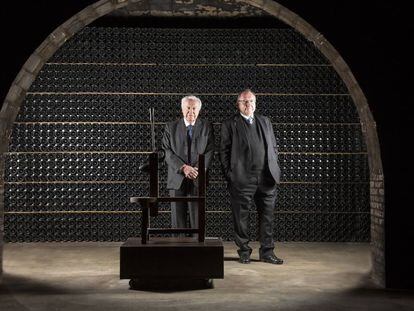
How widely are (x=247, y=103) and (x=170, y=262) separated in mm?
2020

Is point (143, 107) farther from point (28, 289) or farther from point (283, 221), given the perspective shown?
point (28, 289)

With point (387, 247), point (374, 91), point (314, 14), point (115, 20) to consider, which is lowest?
point (387, 247)

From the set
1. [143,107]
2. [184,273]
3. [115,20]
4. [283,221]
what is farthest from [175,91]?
[184,273]

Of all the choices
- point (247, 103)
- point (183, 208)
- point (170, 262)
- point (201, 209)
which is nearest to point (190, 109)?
point (247, 103)

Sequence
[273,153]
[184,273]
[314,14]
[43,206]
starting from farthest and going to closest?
[43,206]
[273,153]
[314,14]
[184,273]

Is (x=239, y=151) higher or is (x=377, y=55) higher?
(x=377, y=55)

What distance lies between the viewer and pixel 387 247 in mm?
4496

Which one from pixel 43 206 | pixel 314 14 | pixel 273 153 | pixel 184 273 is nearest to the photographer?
pixel 184 273

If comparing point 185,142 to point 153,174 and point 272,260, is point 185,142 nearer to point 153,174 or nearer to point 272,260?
point 153,174

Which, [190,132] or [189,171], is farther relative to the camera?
[190,132]

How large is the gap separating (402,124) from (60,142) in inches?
184

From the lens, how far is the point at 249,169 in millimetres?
5695

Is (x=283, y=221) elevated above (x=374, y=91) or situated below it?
below

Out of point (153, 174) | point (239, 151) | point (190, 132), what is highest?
point (190, 132)
